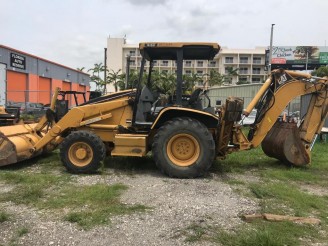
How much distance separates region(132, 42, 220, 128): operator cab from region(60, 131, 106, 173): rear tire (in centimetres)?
96

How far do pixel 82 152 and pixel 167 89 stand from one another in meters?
2.36

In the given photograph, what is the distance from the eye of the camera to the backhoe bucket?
352 inches

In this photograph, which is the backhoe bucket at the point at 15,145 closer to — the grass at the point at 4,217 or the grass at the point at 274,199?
the grass at the point at 4,217

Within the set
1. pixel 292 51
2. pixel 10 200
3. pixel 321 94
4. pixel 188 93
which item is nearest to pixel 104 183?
pixel 10 200

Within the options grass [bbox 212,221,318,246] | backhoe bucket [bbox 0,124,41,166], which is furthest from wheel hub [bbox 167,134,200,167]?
backhoe bucket [bbox 0,124,41,166]

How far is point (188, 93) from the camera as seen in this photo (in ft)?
29.8

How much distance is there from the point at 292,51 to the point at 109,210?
79064 mm

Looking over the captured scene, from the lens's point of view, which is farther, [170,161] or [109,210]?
[170,161]

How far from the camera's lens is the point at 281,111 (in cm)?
931

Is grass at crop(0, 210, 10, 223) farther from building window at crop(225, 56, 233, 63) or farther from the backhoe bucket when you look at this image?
building window at crop(225, 56, 233, 63)

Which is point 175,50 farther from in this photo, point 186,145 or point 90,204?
point 90,204

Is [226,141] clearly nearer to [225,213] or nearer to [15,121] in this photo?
[225,213]

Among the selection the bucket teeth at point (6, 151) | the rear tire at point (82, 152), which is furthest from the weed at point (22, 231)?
the bucket teeth at point (6, 151)

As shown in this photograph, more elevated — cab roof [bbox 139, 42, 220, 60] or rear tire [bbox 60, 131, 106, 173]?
cab roof [bbox 139, 42, 220, 60]
